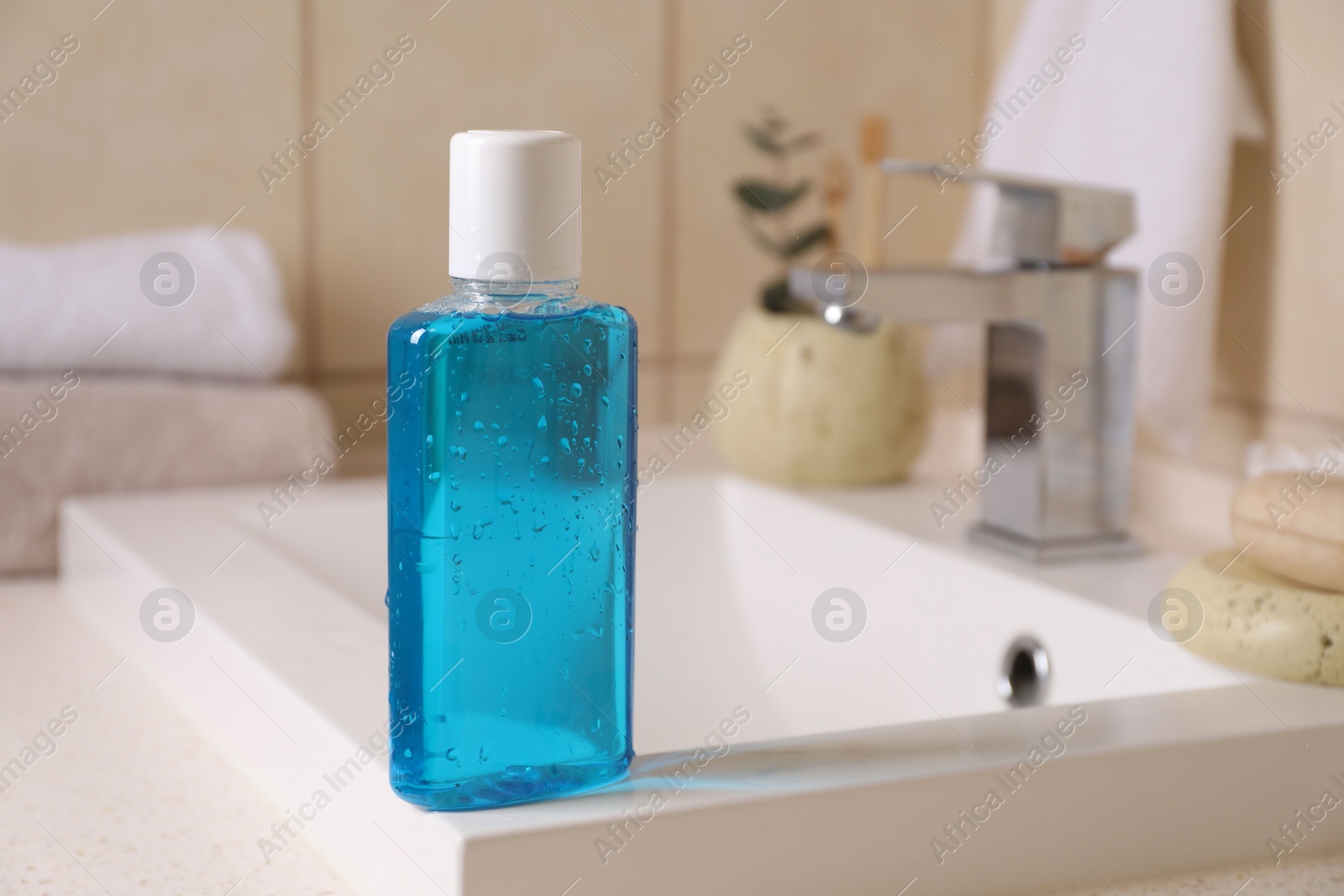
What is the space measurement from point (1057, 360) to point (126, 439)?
52cm

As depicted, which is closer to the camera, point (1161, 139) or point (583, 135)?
point (1161, 139)

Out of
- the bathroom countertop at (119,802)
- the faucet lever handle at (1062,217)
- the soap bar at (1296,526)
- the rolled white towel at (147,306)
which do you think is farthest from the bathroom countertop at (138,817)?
the faucet lever handle at (1062,217)

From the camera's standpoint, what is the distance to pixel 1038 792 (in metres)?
0.45

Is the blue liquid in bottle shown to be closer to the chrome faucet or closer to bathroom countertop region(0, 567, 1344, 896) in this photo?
bathroom countertop region(0, 567, 1344, 896)

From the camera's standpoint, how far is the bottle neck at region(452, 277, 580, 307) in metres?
0.40

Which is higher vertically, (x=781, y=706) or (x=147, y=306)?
(x=147, y=306)

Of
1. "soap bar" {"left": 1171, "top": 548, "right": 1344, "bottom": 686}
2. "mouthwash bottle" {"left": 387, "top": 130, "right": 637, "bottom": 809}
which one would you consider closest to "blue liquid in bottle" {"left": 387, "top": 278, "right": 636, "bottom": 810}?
"mouthwash bottle" {"left": 387, "top": 130, "right": 637, "bottom": 809}

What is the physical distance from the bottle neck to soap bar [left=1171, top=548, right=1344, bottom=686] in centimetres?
30

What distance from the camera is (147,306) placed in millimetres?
843

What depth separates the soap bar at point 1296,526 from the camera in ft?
1.75

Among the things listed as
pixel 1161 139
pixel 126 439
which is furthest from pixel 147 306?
pixel 1161 139

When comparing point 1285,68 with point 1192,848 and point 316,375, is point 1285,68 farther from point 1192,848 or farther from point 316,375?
point 316,375

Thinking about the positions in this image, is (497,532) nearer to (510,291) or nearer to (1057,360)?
(510,291)

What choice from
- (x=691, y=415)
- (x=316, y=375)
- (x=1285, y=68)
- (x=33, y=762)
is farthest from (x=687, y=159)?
(x=33, y=762)
